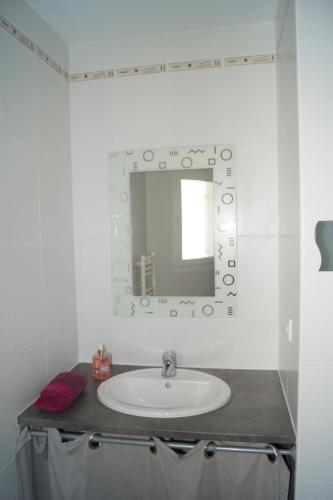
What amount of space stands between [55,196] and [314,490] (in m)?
1.55

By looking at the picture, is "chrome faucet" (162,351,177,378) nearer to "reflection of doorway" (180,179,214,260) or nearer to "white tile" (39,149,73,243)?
"reflection of doorway" (180,179,214,260)

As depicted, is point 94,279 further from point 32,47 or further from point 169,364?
point 32,47

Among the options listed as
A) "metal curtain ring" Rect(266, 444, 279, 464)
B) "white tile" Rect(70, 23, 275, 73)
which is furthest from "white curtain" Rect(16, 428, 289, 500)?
"white tile" Rect(70, 23, 275, 73)

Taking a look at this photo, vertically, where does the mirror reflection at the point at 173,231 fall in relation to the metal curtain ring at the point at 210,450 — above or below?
above

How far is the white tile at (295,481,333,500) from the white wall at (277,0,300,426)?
22cm

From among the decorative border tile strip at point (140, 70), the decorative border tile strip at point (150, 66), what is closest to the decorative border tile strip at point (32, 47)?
the decorative border tile strip at point (150, 66)

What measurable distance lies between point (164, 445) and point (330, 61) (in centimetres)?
143

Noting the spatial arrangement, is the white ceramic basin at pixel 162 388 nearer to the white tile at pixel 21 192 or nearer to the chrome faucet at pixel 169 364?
the chrome faucet at pixel 169 364

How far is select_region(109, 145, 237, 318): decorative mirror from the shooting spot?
1.59 m

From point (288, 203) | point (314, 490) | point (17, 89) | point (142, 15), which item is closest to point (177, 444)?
point (314, 490)

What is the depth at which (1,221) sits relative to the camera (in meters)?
1.19

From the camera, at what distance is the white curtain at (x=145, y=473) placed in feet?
4.00

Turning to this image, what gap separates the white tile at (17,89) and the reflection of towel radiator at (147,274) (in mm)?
723

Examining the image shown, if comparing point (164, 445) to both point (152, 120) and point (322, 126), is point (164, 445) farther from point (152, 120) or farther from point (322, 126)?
point (152, 120)
